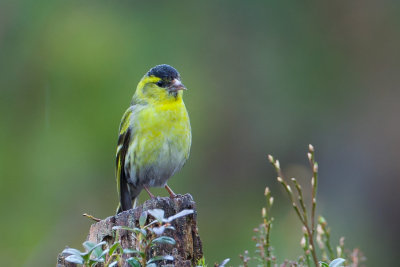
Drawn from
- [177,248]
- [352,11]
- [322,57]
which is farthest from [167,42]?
[177,248]

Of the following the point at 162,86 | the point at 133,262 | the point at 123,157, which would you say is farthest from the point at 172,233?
the point at 162,86

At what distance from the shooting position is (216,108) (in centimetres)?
1069

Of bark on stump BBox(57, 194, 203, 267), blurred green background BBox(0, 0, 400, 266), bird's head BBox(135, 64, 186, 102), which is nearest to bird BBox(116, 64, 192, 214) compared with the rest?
bird's head BBox(135, 64, 186, 102)

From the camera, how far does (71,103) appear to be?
9.32m

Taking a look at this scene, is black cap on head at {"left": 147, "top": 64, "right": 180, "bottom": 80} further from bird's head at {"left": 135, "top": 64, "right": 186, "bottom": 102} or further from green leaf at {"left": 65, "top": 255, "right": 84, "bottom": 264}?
green leaf at {"left": 65, "top": 255, "right": 84, "bottom": 264}

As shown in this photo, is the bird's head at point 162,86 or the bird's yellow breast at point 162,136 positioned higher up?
the bird's head at point 162,86

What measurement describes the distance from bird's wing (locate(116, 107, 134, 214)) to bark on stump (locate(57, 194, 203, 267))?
141 centimetres

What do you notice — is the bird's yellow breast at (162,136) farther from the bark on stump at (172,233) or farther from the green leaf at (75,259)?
the green leaf at (75,259)

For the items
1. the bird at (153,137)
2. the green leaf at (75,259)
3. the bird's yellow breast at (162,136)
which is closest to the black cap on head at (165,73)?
the bird at (153,137)

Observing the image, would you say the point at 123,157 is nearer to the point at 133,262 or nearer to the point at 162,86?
the point at 162,86

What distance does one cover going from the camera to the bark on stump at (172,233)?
3.67m

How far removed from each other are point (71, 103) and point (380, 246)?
4.52 m

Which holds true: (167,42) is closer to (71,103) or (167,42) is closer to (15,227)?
(71,103)

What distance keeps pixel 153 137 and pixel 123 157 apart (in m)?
→ 0.36
